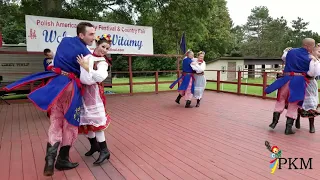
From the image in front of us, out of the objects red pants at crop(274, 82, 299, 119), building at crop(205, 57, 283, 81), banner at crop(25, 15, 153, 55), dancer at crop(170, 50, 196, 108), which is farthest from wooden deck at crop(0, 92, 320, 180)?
building at crop(205, 57, 283, 81)

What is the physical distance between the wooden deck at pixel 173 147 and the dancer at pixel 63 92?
0.37 m

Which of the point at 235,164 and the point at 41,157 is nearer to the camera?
the point at 235,164

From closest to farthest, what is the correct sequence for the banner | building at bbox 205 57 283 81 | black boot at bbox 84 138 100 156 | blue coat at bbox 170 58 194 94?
black boot at bbox 84 138 100 156 < blue coat at bbox 170 58 194 94 < the banner < building at bbox 205 57 283 81

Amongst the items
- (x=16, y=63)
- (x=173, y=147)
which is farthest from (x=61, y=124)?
(x=16, y=63)

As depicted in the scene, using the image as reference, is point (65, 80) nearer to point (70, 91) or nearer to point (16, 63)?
point (70, 91)

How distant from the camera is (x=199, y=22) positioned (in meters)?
11.2

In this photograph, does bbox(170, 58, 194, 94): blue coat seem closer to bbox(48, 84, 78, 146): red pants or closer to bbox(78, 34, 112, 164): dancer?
bbox(78, 34, 112, 164): dancer

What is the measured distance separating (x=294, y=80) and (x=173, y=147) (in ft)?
6.83

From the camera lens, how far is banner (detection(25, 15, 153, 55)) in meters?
6.89

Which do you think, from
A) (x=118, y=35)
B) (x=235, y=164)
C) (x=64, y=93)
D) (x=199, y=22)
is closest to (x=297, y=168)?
(x=235, y=164)

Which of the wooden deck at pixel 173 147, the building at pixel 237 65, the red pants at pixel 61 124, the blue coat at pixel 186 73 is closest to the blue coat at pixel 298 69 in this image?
the wooden deck at pixel 173 147

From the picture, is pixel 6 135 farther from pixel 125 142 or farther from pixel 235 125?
pixel 235 125

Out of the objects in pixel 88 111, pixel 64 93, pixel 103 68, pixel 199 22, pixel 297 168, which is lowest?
pixel 297 168

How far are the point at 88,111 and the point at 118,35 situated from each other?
5.99m
